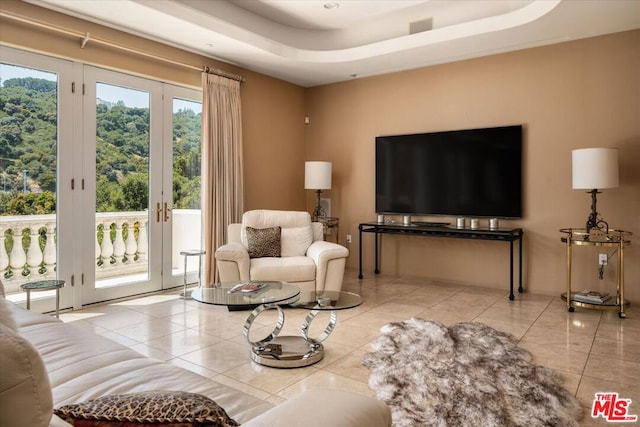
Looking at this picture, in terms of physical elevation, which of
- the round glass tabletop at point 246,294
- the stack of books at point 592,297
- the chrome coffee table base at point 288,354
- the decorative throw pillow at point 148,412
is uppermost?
the decorative throw pillow at point 148,412

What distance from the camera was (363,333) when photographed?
3.53m

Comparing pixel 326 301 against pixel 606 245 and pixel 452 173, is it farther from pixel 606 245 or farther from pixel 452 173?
→ pixel 452 173

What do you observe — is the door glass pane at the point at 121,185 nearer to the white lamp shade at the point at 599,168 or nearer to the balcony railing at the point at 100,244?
the balcony railing at the point at 100,244

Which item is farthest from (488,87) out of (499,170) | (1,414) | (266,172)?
(1,414)

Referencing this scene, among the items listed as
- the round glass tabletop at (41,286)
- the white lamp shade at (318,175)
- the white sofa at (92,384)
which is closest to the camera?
the white sofa at (92,384)

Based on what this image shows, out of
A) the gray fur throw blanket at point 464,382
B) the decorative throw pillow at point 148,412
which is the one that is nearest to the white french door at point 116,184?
the gray fur throw blanket at point 464,382

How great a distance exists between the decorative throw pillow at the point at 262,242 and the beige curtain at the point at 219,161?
0.75m

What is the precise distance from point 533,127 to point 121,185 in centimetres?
447

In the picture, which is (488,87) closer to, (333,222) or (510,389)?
(333,222)

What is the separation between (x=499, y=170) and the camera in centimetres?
504

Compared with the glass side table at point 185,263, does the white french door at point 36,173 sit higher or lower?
higher

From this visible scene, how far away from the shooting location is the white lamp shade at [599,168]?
13.1ft

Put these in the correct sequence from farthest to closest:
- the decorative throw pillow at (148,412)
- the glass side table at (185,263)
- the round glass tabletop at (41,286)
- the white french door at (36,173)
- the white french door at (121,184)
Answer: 1. the glass side table at (185,263)
2. the white french door at (121,184)
3. the white french door at (36,173)
4. the round glass tabletop at (41,286)
5. the decorative throw pillow at (148,412)

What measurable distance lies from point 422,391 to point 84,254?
11.1ft
